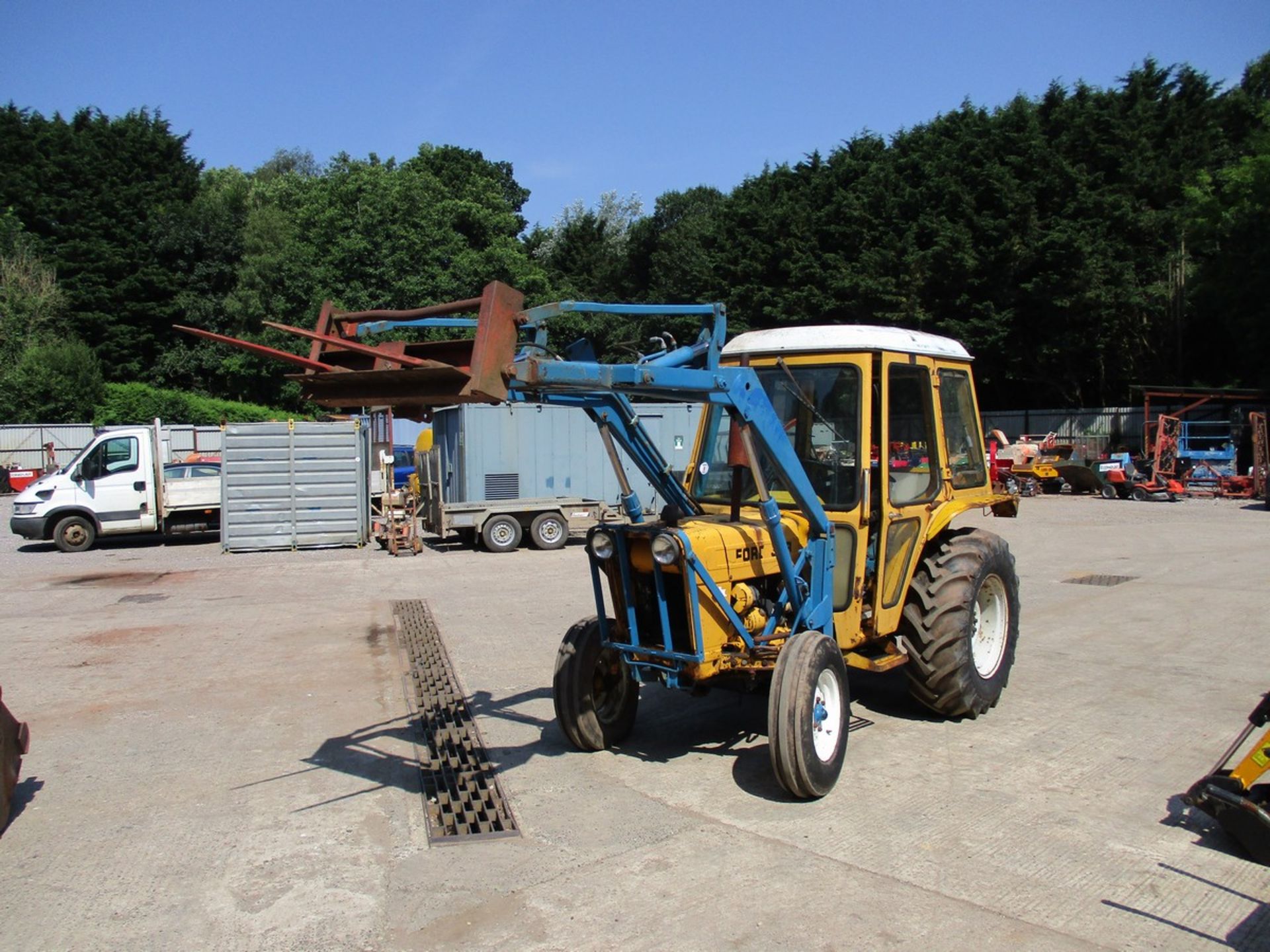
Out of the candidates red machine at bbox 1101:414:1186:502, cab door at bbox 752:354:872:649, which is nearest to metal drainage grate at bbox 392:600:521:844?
cab door at bbox 752:354:872:649

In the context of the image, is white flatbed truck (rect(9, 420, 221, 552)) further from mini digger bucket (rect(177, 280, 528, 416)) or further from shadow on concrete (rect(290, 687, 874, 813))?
mini digger bucket (rect(177, 280, 528, 416))

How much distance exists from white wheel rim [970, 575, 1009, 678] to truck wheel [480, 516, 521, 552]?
11.7m

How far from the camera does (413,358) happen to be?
4.56 m

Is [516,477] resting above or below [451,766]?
above

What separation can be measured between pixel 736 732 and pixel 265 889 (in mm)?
3232

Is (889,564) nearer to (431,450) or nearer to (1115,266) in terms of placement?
(431,450)

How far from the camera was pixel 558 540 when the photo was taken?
1819 cm

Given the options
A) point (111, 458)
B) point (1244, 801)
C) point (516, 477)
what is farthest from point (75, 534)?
point (1244, 801)

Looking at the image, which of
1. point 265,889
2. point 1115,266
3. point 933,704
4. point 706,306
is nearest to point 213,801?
point 265,889

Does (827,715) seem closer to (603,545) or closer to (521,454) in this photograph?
(603,545)

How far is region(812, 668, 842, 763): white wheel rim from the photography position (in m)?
5.48

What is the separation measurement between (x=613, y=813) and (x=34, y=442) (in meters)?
37.7

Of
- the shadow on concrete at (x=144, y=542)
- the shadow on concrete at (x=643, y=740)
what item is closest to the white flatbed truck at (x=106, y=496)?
the shadow on concrete at (x=144, y=542)

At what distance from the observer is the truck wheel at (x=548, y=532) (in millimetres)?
18125
